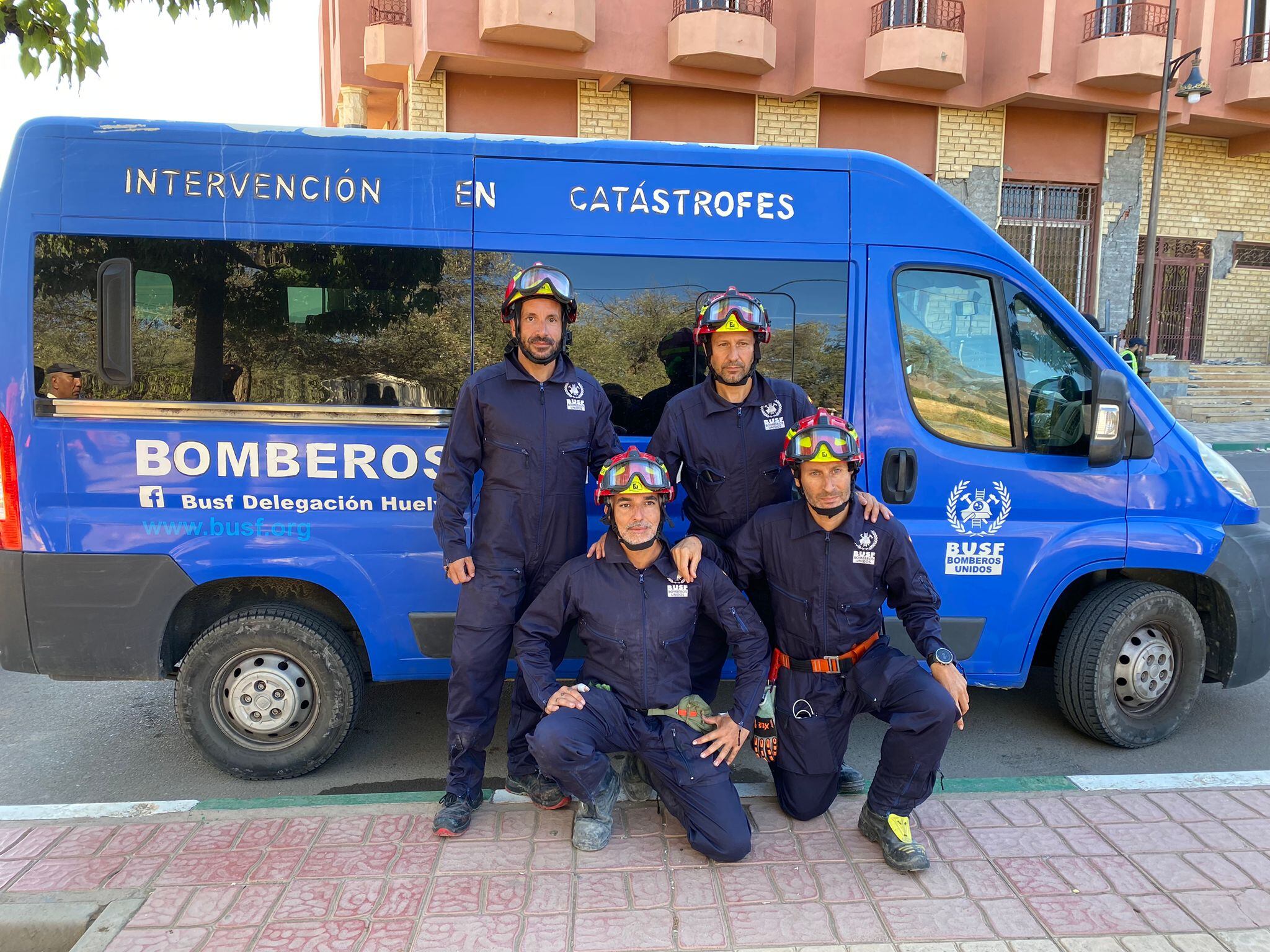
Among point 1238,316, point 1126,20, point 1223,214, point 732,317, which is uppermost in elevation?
point 1126,20

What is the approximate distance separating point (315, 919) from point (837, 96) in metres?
18.1

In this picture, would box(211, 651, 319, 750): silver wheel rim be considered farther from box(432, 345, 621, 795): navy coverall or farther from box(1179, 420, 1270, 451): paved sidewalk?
box(1179, 420, 1270, 451): paved sidewalk

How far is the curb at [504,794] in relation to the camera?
3371mm

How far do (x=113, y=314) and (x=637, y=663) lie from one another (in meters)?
2.44

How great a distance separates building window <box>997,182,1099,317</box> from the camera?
18.6 metres

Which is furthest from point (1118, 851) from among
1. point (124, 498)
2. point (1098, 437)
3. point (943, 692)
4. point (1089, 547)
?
point (124, 498)

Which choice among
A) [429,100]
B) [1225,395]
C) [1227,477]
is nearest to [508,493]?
[1227,477]

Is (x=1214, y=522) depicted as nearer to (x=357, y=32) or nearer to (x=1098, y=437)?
(x=1098, y=437)

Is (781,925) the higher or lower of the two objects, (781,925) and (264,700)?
the lower

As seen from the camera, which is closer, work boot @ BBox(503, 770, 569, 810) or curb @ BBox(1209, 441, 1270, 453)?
work boot @ BBox(503, 770, 569, 810)

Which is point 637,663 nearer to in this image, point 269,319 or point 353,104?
point 269,319

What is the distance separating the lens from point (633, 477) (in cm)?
314

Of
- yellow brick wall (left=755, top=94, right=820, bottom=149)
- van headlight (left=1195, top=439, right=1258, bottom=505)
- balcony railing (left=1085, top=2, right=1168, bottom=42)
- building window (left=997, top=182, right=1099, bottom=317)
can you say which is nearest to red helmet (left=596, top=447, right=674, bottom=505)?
van headlight (left=1195, top=439, right=1258, bottom=505)

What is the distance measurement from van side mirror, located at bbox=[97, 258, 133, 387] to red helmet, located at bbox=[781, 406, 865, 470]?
2613 mm
